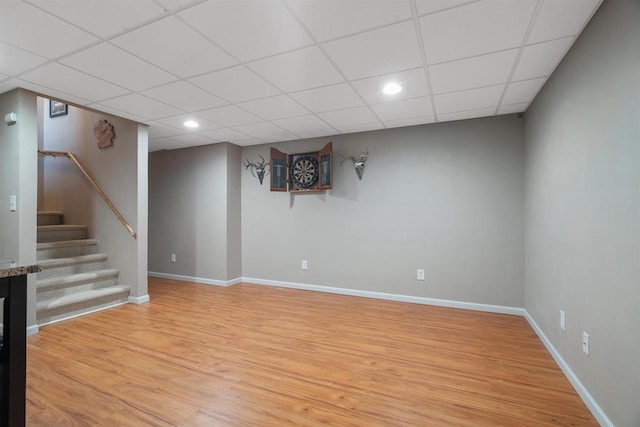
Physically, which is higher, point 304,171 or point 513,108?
point 513,108

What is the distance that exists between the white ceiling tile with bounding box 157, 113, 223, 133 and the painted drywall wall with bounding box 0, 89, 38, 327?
47.2 inches

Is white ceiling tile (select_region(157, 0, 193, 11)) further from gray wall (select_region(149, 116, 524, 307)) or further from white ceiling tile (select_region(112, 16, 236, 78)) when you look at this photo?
gray wall (select_region(149, 116, 524, 307))

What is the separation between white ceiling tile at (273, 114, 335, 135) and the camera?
3.60 meters

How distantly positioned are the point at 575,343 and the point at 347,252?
2.67 metres

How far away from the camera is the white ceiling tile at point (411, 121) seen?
3561mm

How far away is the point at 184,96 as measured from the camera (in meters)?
2.88

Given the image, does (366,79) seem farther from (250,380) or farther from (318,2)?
(250,380)

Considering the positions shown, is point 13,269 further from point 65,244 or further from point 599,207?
point 65,244

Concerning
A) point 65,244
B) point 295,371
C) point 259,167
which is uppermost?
point 259,167

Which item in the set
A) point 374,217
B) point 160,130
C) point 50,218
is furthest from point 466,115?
point 50,218

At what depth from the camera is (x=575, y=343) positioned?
2.00 metres

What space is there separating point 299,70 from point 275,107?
89 centimetres

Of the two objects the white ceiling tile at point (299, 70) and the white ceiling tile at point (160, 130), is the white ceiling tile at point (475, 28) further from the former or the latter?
the white ceiling tile at point (160, 130)

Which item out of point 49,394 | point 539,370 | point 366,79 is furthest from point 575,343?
point 49,394
